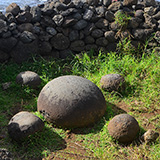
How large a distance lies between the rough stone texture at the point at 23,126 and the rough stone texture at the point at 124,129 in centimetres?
105

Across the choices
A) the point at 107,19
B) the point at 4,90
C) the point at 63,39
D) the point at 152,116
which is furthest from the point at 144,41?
the point at 4,90

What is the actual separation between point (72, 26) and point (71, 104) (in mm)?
2732

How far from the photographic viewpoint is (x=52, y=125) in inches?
159

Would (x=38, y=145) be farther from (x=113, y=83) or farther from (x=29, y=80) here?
(x=113, y=83)

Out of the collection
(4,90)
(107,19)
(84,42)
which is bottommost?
(4,90)

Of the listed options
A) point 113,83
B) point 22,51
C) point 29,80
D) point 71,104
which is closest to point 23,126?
point 71,104

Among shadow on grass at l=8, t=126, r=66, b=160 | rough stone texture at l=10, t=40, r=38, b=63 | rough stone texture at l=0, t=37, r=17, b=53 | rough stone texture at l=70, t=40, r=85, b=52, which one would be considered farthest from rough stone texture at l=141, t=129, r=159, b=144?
rough stone texture at l=0, t=37, r=17, b=53

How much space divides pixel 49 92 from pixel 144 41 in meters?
3.11

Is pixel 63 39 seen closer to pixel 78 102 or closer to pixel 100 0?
pixel 100 0

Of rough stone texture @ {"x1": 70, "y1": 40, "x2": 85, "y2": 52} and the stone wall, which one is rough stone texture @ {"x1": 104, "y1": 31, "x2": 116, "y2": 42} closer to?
the stone wall

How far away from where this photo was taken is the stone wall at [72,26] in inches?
228

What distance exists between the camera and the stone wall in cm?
579

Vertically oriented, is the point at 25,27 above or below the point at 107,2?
below

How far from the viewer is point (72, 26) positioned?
6035mm
